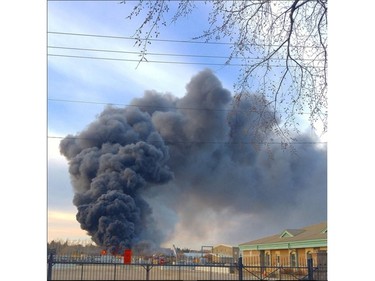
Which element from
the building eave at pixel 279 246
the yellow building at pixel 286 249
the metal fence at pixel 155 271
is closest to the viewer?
the yellow building at pixel 286 249

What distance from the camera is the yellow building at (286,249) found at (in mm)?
4109

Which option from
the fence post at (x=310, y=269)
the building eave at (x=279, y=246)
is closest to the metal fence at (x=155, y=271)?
the fence post at (x=310, y=269)

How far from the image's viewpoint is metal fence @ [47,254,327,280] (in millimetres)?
4539

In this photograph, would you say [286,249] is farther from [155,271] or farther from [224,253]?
[155,271]

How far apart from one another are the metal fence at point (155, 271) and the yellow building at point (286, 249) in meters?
0.07

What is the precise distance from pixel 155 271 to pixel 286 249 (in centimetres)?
137

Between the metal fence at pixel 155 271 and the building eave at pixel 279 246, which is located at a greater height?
the building eave at pixel 279 246

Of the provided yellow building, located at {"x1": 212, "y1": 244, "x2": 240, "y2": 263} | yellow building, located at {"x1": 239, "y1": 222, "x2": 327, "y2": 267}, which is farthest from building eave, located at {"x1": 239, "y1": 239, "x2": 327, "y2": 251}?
yellow building, located at {"x1": 212, "y1": 244, "x2": 240, "y2": 263}

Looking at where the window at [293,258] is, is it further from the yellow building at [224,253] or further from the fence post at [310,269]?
the yellow building at [224,253]

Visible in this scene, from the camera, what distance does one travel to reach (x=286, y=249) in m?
4.53

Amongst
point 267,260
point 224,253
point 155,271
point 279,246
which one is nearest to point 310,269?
point 279,246
